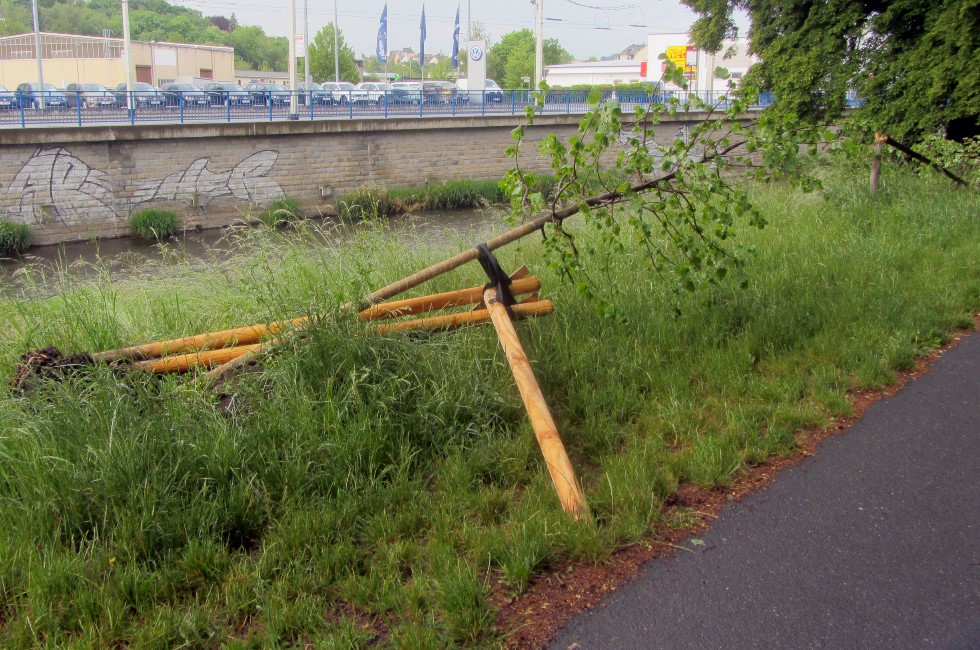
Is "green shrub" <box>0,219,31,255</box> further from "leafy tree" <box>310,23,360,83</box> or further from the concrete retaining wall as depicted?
"leafy tree" <box>310,23,360,83</box>

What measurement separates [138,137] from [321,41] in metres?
49.9

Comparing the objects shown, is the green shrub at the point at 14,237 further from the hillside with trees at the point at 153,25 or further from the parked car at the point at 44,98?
the hillside with trees at the point at 153,25

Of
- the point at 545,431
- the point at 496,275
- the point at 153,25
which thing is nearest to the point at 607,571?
the point at 545,431

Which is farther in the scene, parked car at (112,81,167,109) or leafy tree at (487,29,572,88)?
leafy tree at (487,29,572,88)

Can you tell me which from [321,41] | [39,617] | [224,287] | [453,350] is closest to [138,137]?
[224,287]

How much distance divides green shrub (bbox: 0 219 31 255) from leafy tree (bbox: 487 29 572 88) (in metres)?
55.5

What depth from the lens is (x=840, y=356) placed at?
5.82 m

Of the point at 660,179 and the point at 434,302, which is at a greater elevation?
the point at 660,179

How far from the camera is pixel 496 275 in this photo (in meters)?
5.51

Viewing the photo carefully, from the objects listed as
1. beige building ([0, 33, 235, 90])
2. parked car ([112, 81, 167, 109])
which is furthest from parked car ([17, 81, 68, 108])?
beige building ([0, 33, 235, 90])

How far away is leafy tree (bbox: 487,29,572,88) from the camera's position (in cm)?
8788

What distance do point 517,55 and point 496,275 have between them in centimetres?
8864

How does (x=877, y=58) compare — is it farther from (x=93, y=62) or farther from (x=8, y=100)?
(x=93, y=62)

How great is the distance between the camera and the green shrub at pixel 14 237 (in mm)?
22587
